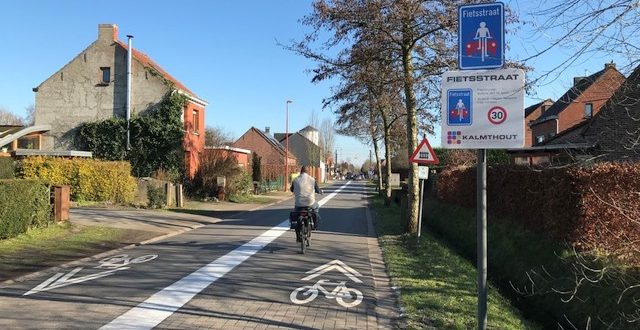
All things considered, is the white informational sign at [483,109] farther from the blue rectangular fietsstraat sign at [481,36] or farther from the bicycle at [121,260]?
the bicycle at [121,260]

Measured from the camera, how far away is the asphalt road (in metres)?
6.56

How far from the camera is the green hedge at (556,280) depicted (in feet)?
24.2

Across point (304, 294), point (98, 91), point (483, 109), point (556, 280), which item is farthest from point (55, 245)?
point (98, 91)

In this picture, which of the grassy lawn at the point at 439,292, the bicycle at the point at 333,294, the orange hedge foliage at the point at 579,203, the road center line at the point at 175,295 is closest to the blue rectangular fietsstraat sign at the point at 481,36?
the orange hedge foliage at the point at 579,203

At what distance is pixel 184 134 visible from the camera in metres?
32.0

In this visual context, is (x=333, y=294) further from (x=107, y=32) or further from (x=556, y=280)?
(x=107, y=32)

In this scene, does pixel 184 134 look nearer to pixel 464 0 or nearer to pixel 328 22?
pixel 328 22

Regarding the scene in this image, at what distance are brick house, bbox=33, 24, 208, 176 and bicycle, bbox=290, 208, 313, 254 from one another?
20822 mm

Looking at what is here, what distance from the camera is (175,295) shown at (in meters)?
7.81

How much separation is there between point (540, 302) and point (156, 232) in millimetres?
10277

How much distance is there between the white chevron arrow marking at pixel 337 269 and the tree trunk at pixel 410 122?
5.56 meters

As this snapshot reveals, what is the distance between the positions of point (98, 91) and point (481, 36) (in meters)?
31.5

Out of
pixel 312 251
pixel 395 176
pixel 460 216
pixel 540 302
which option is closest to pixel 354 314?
pixel 540 302

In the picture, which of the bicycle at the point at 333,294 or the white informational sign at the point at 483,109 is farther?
the bicycle at the point at 333,294
